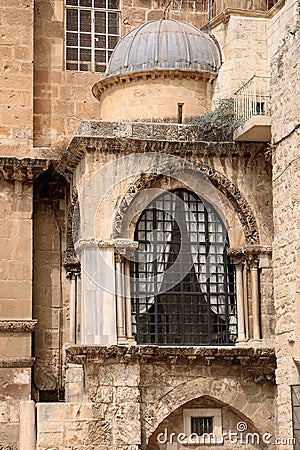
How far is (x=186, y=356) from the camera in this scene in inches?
743

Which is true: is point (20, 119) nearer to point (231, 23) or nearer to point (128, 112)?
point (128, 112)

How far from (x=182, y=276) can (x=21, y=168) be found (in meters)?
4.00

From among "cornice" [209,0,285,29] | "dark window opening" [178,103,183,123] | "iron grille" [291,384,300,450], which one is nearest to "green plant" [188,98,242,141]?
"dark window opening" [178,103,183,123]

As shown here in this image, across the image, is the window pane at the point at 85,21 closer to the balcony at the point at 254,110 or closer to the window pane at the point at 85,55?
the window pane at the point at 85,55

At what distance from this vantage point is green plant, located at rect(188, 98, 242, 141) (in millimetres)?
19969

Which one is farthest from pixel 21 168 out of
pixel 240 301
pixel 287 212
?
pixel 287 212

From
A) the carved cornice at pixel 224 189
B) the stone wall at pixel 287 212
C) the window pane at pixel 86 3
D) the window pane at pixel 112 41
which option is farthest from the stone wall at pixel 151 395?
the window pane at pixel 86 3

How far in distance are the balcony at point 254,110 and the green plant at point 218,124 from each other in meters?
0.13

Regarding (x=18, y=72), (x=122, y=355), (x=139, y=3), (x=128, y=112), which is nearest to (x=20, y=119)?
(x=18, y=72)

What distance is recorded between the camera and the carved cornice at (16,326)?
20531mm

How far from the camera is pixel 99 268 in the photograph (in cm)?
1919

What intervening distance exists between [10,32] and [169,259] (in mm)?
6011

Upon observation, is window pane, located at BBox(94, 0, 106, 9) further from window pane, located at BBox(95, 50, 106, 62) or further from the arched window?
the arched window

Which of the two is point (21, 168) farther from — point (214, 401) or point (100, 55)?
point (214, 401)
